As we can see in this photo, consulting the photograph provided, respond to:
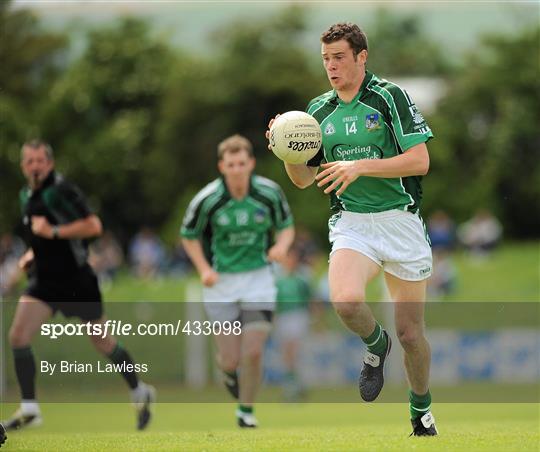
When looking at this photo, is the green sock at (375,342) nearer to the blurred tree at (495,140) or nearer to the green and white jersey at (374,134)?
the green and white jersey at (374,134)

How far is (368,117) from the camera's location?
8305 millimetres

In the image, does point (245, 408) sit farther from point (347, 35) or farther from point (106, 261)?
point (106, 261)

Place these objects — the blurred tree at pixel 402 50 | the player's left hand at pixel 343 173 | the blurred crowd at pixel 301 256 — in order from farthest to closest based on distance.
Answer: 1. the blurred tree at pixel 402 50
2. the blurred crowd at pixel 301 256
3. the player's left hand at pixel 343 173

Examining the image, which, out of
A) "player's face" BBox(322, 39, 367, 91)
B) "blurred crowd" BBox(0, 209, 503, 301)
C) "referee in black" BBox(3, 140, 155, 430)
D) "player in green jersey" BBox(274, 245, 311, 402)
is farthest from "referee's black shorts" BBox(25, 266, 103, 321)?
"blurred crowd" BBox(0, 209, 503, 301)

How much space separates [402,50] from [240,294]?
49.8 meters

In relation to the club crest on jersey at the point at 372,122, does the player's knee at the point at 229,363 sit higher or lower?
lower

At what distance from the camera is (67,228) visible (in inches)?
435

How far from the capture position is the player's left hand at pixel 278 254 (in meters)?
11.5

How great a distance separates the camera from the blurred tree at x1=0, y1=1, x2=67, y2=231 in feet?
91.4

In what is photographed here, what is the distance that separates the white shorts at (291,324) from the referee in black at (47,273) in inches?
311

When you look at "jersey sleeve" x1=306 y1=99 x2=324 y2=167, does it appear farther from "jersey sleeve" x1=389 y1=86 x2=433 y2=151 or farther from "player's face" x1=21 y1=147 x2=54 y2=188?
"player's face" x1=21 y1=147 x2=54 y2=188

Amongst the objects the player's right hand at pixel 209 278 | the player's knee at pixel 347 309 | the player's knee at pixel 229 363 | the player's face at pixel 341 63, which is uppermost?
the player's face at pixel 341 63

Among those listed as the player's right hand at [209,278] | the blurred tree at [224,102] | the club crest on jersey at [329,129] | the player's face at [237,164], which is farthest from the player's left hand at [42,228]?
the blurred tree at [224,102]

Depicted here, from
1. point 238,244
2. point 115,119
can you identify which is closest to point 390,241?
point 238,244
